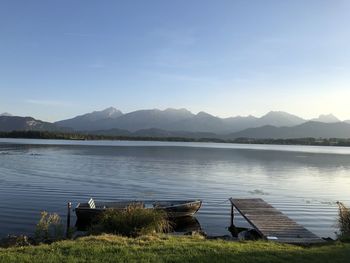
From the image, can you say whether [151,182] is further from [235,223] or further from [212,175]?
[235,223]

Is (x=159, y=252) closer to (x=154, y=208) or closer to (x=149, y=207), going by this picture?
(x=154, y=208)

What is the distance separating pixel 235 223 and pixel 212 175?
32167mm

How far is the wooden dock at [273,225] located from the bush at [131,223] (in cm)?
551

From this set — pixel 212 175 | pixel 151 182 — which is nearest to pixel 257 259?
pixel 151 182

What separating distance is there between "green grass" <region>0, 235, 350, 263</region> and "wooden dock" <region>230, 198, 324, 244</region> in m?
4.15

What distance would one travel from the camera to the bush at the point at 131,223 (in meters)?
20.1

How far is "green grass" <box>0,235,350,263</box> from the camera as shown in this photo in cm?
1288

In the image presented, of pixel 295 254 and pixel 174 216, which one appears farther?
pixel 174 216

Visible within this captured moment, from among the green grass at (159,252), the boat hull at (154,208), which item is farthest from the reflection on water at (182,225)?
the green grass at (159,252)

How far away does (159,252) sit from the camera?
13820mm

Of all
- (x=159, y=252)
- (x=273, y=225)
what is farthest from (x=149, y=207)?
(x=159, y=252)

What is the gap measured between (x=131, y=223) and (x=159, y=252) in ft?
22.9

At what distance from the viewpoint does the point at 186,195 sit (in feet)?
136

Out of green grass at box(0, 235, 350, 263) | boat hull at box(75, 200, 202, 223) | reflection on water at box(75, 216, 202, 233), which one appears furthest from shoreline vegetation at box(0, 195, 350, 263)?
boat hull at box(75, 200, 202, 223)
